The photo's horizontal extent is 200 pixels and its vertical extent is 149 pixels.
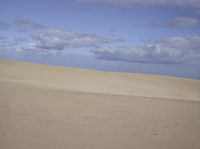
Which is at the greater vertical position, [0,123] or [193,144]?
[0,123]

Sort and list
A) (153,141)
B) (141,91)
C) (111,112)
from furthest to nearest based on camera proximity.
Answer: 1. (141,91)
2. (111,112)
3. (153,141)

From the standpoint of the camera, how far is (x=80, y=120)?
683 cm

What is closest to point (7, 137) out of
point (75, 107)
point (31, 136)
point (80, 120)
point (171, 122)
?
point (31, 136)

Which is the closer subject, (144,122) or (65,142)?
(65,142)

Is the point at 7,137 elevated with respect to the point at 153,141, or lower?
elevated

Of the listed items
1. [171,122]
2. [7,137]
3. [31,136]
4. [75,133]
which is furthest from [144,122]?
[7,137]

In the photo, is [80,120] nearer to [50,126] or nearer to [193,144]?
[50,126]

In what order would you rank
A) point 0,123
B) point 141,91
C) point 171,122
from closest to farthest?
point 0,123
point 171,122
point 141,91

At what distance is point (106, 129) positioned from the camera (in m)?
6.12

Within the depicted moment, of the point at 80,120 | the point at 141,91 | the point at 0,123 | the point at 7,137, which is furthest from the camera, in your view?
the point at 141,91

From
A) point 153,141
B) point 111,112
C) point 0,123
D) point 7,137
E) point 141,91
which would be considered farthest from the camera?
point 141,91

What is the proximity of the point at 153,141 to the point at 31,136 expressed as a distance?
2690 millimetres

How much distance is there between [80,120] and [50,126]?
1064mm

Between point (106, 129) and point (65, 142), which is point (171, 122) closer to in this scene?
point (106, 129)
